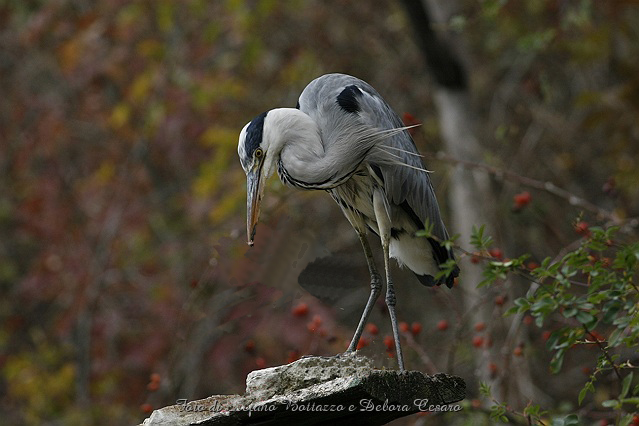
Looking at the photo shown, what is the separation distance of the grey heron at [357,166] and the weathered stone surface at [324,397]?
0.62 m

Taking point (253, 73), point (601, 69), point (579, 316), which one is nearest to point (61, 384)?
point (253, 73)

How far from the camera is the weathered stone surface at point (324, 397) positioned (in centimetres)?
223

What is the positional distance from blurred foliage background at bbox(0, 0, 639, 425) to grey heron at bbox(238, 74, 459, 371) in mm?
2346

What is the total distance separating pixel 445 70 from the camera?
18.5ft

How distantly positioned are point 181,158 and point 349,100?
219 inches

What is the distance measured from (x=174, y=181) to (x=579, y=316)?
7011 millimetres

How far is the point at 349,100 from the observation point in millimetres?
3363

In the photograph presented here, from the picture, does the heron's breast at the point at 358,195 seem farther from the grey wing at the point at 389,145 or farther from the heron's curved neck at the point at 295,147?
the heron's curved neck at the point at 295,147

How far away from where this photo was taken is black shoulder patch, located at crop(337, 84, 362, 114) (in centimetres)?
334

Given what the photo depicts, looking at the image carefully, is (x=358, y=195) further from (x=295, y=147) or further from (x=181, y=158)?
(x=181, y=158)

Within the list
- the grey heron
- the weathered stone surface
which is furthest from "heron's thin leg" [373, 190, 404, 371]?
the weathered stone surface

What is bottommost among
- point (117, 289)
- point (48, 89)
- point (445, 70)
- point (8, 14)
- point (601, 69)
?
point (117, 289)

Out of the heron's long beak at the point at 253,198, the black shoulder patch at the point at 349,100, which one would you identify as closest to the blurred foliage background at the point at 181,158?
the black shoulder patch at the point at 349,100

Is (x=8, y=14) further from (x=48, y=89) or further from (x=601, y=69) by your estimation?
(x=601, y=69)
